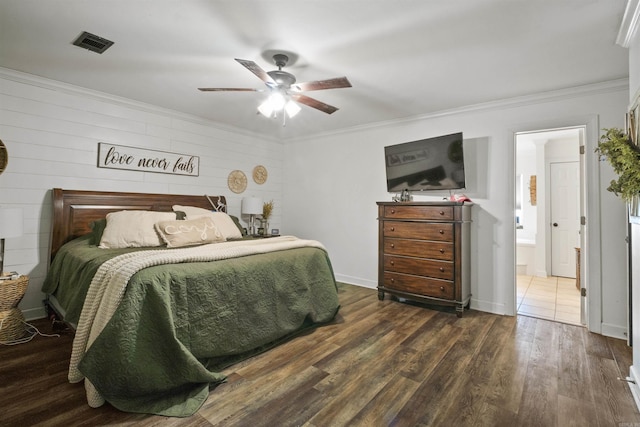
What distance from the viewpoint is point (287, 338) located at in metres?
2.71

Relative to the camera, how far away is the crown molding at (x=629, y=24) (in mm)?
1787

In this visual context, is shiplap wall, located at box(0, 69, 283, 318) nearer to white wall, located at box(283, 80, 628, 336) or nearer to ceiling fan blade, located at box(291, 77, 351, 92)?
white wall, located at box(283, 80, 628, 336)

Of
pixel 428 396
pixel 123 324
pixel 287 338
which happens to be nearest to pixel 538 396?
pixel 428 396

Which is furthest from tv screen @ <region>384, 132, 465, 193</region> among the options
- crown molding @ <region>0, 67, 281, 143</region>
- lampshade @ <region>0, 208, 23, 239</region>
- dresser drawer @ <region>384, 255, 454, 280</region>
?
lampshade @ <region>0, 208, 23, 239</region>

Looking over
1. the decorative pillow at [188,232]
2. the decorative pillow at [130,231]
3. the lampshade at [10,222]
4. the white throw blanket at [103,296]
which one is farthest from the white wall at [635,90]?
the lampshade at [10,222]

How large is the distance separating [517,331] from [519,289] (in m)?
1.91

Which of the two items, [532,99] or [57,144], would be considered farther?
[532,99]

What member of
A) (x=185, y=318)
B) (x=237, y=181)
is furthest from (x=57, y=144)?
(x=185, y=318)

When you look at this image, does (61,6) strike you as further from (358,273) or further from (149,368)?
(358,273)

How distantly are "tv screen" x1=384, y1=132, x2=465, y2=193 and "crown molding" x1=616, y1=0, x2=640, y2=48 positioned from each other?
1428 millimetres

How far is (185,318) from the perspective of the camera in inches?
79.1

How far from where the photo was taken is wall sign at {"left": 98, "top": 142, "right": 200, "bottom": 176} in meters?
3.49

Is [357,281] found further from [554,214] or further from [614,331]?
[554,214]

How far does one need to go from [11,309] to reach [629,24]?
507 centimetres
